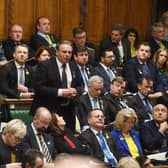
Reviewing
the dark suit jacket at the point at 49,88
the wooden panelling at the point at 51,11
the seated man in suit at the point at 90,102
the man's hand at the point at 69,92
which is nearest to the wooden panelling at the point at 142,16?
the wooden panelling at the point at 51,11

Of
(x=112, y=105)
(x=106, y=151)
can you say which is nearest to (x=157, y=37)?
(x=112, y=105)

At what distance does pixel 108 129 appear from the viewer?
6.13 m

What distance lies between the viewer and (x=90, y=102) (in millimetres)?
6168

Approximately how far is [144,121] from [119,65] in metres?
1.86

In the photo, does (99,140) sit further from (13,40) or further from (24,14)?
(24,14)

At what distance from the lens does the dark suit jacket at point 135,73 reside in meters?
7.62

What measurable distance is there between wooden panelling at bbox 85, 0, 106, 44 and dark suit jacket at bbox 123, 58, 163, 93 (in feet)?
4.92

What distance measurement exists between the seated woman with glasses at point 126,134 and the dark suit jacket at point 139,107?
0.80 meters

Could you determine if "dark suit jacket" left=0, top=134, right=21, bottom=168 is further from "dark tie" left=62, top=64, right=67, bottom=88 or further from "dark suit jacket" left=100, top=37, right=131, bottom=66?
"dark suit jacket" left=100, top=37, right=131, bottom=66

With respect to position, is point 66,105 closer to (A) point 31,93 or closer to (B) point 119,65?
(A) point 31,93

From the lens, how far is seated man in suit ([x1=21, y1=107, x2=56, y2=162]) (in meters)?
5.02

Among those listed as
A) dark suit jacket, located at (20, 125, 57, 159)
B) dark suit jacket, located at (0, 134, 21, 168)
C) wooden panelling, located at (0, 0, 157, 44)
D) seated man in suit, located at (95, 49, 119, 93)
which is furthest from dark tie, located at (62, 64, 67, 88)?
wooden panelling, located at (0, 0, 157, 44)

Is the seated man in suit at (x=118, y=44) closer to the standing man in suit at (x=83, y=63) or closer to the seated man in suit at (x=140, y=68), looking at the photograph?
the seated man in suit at (x=140, y=68)

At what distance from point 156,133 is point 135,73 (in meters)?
1.59
